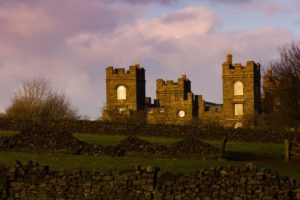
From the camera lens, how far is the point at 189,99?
142 m

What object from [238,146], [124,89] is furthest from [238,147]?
[124,89]

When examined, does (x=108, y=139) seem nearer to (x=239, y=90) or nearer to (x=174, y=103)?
(x=239, y=90)

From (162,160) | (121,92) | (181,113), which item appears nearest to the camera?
(162,160)

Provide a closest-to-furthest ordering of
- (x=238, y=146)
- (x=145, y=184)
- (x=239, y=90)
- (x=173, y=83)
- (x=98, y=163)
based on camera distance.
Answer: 1. (x=145, y=184)
2. (x=98, y=163)
3. (x=238, y=146)
4. (x=239, y=90)
5. (x=173, y=83)

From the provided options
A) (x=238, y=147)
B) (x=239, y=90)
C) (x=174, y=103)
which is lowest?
(x=238, y=147)

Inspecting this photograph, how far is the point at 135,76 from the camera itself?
472 ft

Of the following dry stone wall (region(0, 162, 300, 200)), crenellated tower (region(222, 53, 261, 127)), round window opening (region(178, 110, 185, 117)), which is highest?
crenellated tower (region(222, 53, 261, 127))

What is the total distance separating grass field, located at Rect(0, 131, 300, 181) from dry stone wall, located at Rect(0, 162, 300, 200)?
3.08 meters

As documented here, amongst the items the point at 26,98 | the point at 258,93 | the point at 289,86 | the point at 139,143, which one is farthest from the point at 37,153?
the point at 258,93

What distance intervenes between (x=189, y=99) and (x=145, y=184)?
377ft

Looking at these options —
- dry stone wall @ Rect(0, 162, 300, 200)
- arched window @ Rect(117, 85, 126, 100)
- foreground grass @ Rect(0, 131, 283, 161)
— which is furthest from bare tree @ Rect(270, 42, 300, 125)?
arched window @ Rect(117, 85, 126, 100)

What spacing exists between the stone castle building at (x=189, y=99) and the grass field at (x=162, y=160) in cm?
7806

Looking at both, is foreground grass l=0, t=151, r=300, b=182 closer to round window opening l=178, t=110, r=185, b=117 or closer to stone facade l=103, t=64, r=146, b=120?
round window opening l=178, t=110, r=185, b=117

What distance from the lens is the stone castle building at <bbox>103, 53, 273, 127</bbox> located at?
135m
